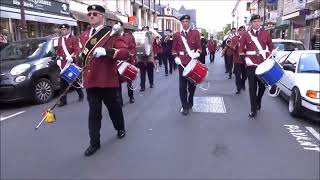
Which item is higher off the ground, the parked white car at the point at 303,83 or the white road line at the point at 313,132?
the parked white car at the point at 303,83

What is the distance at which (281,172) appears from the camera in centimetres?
474

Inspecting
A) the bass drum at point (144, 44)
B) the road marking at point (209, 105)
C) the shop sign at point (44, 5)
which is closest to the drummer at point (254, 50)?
the road marking at point (209, 105)

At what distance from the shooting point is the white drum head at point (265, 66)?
689 centimetres

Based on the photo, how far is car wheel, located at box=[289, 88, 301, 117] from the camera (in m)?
7.42

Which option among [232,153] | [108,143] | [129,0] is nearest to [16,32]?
[108,143]

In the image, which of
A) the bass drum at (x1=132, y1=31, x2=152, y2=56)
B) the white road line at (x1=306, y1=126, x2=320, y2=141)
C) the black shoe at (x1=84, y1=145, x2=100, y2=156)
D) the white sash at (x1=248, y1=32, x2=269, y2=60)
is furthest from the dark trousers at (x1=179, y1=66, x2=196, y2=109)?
the bass drum at (x1=132, y1=31, x2=152, y2=56)

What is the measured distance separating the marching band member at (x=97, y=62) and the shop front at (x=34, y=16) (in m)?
11.1

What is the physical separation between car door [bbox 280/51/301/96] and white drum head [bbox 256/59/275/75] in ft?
4.47

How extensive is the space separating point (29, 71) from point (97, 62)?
426 centimetres

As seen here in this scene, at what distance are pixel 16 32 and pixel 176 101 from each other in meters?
11.5

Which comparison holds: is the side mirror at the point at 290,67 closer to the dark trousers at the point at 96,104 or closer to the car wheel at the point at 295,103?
the car wheel at the point at 295,103

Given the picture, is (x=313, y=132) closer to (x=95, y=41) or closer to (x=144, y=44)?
(x=95, y=41)

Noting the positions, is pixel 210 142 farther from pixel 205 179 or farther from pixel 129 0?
pixel 129 0

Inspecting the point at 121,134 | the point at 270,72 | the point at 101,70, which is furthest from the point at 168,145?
the point at 270,72
